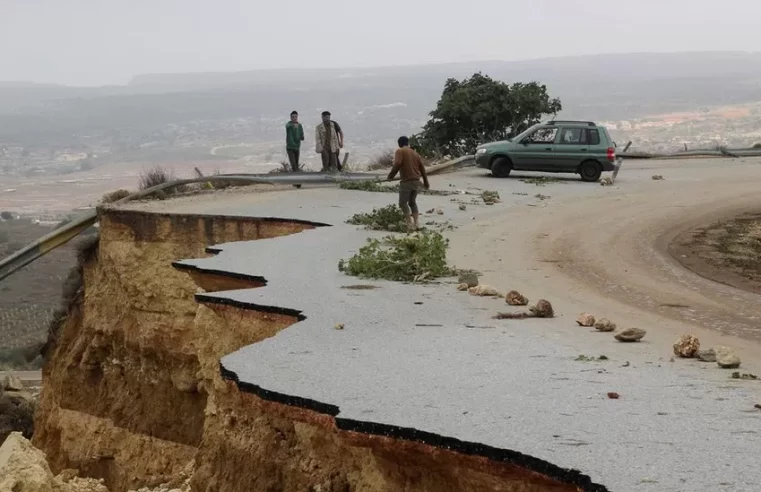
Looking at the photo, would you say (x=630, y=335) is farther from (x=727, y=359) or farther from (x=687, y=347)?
(x=727, y=359)

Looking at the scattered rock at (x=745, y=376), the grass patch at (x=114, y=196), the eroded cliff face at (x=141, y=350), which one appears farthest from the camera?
the grass patch at (x=114, y=196)

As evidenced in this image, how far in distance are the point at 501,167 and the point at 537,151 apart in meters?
1.01

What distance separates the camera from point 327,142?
2770 cm

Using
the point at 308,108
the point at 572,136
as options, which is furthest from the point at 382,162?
the point at 308,108

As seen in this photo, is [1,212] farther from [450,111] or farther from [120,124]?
[120,124]

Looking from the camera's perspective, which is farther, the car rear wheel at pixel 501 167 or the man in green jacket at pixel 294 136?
the car rear wheel at pixel 501 167

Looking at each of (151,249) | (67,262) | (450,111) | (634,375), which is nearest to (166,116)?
(67,262)

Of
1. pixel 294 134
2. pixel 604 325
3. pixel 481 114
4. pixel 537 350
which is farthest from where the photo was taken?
pixel 481 114

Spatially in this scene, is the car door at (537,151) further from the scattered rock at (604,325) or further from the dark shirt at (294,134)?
the scattered rock at (604,325)

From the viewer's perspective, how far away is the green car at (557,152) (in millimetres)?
28594

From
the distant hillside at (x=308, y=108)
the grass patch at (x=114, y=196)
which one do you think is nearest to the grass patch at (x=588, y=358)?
the grass patch at (x=114, y=196)

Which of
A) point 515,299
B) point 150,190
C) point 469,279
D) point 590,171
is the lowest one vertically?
point 590,171

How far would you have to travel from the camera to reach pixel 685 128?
297ft

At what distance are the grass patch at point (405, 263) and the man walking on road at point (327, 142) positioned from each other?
12.7 m
